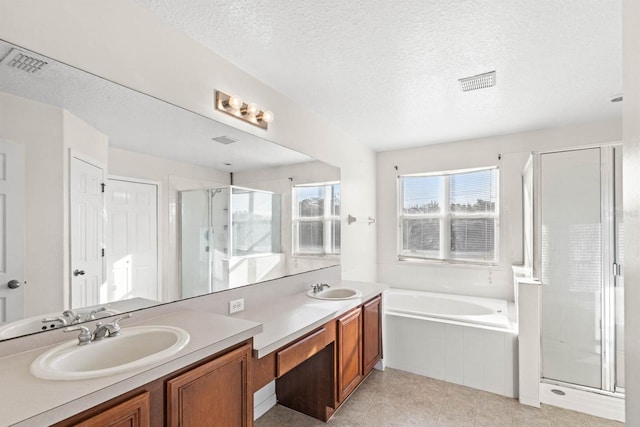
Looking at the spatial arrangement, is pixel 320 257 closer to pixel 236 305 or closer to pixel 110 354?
pixel 236 305

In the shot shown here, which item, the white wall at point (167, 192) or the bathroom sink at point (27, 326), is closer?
the bathroom sink at point (27, 326)

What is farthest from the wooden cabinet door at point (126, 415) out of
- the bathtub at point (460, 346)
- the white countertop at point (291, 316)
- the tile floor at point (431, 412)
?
the bathtub at point (460, 346)

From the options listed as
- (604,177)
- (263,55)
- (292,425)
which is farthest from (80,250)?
(604,177)

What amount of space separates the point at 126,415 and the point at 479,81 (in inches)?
106

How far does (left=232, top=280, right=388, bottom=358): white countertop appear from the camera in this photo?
5.29 feet

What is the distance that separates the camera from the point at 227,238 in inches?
85.9

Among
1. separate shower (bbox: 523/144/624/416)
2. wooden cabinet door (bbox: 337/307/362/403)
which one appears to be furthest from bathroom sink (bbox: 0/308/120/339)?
separate shower (bbox: 523/144/624/416)

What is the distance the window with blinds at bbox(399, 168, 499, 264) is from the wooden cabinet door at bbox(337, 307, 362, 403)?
76.5 inches

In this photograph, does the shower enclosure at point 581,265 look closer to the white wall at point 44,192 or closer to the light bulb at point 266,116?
the light bulb at point 266,116

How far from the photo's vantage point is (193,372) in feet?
3.93

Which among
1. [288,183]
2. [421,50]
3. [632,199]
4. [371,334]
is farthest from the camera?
[371,334]

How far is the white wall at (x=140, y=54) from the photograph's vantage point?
121 cm

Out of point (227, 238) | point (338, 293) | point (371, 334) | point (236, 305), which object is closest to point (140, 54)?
point (227, 238)

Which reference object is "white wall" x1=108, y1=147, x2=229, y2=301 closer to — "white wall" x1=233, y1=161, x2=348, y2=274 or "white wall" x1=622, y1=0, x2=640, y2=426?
"white wall" x1=233, y1=161, x2=348, y2=274
